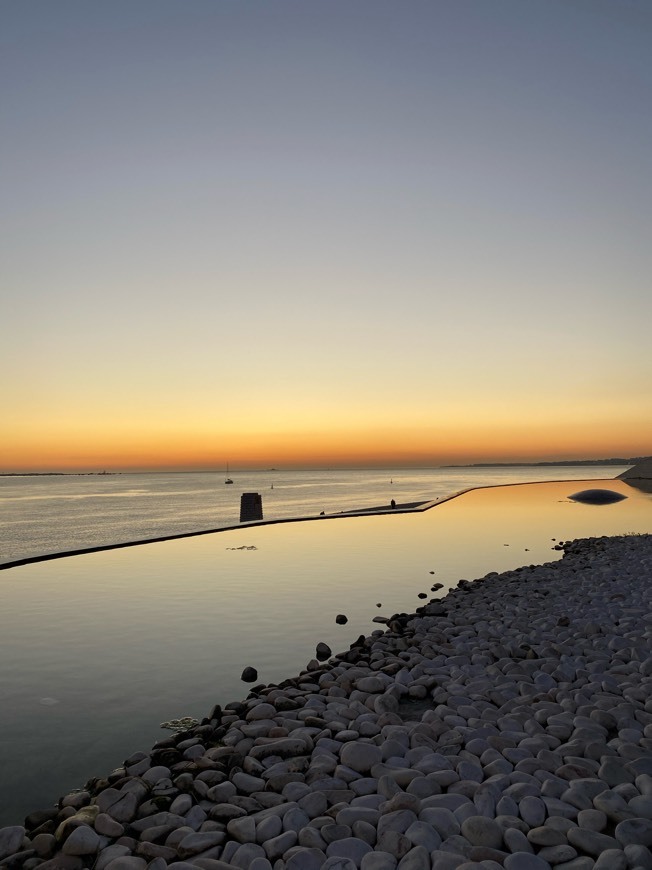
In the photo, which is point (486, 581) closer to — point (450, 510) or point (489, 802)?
point (489, 802)

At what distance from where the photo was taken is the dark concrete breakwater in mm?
3479

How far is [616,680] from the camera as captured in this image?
6062 millimetres

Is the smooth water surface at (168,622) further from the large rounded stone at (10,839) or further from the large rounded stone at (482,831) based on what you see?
the large rounded stone at (482,831)

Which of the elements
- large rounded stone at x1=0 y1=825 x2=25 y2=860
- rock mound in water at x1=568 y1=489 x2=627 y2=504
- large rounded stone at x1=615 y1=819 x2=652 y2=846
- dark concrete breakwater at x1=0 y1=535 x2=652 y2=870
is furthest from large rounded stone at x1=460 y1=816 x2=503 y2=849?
rock mound in water at x1=568 y1=489 x2=627 y2=504

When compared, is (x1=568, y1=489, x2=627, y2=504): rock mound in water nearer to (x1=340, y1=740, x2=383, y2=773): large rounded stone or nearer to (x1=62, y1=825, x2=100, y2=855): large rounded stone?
(x1=340, y1=740, x2=383, y2=773): large rounded stone

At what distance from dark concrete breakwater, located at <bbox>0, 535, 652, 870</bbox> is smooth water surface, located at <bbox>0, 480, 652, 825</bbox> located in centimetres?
75

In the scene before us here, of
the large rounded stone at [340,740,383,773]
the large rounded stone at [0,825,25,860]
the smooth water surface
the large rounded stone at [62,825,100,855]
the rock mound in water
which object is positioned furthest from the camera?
the rock mound in water

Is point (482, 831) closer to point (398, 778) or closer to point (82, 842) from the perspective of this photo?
point (398, 778)

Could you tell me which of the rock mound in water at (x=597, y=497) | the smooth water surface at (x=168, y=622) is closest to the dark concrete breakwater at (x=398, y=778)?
the smooth water surface at (x=168, y=622)

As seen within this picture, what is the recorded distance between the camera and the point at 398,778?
13.9 ft

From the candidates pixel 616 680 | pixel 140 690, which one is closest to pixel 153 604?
pixel 140 690

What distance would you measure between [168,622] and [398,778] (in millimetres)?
5968

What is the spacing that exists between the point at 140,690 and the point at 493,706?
3773 mm

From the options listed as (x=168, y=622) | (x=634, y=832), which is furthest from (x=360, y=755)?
(x=168, y=622)
